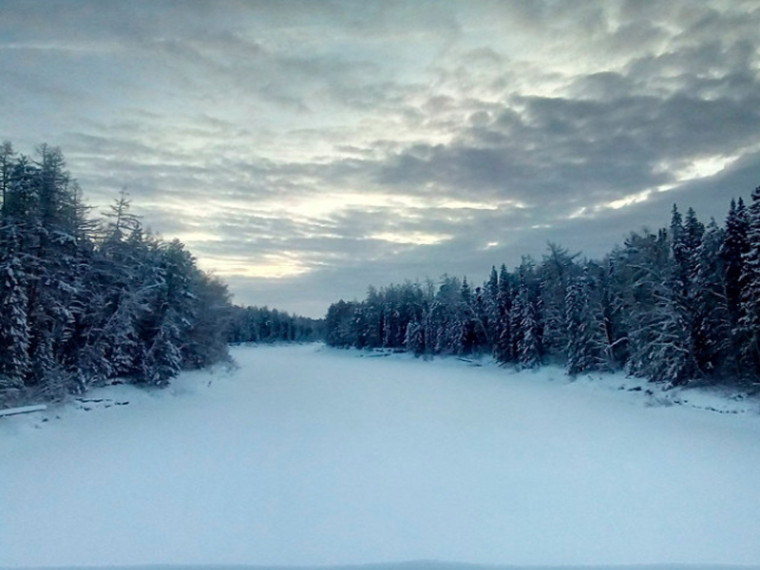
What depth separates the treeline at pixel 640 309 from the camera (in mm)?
35781

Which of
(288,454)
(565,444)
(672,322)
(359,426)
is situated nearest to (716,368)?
(672,322)

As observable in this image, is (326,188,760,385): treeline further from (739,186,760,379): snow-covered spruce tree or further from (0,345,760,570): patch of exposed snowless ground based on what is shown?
(0,345,760,570): patch of exposed snowless ground

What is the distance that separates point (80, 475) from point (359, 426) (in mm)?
12126

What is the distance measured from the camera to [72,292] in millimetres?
32938

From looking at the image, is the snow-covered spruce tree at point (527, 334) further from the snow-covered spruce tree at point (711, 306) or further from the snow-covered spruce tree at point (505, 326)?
the snow-covered spruce tree at point (711, 306)

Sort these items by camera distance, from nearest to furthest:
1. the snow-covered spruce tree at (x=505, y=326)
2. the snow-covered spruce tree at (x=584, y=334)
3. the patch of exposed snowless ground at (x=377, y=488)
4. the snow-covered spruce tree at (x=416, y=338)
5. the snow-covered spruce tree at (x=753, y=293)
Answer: the patch of exposed snowless ground at (x=377, y=488) < the snow-covered spruce tree at (x=753, y=293) < the snow-covered spruce tree at (x=584, y=334) < the snow-covered spruce tree at (x=505, y=326) < the snow-covered spruce tree at (x=416, y=338)

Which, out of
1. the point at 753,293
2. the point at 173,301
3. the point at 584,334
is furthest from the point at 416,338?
the point at 753,293

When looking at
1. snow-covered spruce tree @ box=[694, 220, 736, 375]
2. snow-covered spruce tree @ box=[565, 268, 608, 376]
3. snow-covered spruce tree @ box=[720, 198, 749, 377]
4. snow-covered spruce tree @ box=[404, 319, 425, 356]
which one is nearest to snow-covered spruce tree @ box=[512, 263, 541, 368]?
snow-covered spruce tree @ box=[565, 268, 608, 376]

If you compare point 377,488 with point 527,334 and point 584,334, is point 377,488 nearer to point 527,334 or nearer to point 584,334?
point 584,334

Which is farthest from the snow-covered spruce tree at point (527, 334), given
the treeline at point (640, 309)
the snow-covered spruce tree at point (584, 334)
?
the snow-covered spruce tree at point (584, 334)

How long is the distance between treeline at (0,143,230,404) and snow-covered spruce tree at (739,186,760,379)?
40.5 m

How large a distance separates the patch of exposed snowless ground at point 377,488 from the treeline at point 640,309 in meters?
9.13

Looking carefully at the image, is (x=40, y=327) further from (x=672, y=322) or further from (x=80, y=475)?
(x=672, y=322)

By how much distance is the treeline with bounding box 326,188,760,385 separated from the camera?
117 feet
